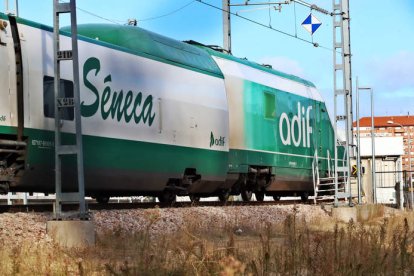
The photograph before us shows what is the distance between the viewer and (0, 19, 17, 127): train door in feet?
36.4

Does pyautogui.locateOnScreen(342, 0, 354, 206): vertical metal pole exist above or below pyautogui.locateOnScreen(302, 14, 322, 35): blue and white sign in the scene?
below

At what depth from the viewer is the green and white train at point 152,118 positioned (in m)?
11.5

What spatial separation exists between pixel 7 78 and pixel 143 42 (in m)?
4.69

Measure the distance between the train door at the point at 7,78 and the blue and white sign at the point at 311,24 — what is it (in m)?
18.0

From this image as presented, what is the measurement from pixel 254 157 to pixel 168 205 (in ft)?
12.1

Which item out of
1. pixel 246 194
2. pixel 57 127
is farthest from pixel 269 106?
pixel 57 127

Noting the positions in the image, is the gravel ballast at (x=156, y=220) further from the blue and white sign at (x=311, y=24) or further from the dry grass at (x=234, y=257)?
the blue and white sign at (x=311, y=24)

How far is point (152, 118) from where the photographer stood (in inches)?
587

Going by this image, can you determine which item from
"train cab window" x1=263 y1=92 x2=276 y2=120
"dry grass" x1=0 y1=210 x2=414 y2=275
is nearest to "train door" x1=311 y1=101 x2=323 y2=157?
"train cab window" x1=263 y1=92 x2=276 y2=120

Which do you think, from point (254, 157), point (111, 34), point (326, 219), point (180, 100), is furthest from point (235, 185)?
point (111, 34)

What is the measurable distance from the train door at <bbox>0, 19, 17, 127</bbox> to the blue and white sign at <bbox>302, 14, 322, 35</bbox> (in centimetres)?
1802

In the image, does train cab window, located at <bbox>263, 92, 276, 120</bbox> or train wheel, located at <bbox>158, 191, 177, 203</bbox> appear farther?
train cab window, located at <bbox>263, 92, 276, 120</bbox>

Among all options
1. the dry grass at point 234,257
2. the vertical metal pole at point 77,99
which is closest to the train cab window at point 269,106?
the vertical metal pole at point 77,99

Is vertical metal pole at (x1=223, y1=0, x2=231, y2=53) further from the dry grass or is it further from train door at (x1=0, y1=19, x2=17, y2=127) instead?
the dry grass
